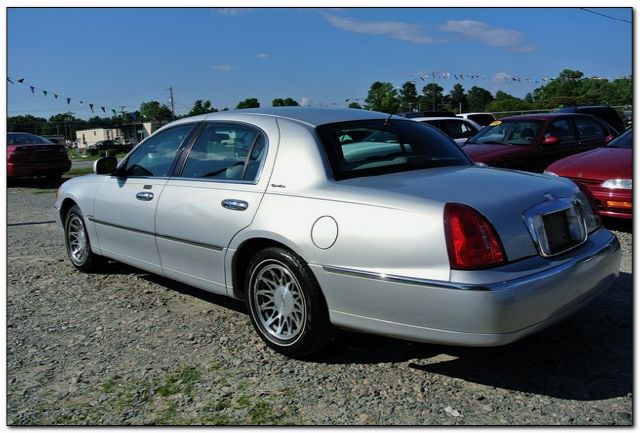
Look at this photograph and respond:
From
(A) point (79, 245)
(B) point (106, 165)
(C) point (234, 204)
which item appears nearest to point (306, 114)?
(C) point (234, 204)

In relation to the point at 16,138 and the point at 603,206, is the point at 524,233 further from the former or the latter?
the point at 16,138

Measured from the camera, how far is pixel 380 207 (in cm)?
316

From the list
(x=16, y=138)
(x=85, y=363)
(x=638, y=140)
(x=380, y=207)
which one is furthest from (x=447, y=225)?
(x=16, y=138)

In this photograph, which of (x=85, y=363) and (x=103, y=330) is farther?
(x=103, y=330)

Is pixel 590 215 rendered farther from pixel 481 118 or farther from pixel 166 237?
pixel 481 118

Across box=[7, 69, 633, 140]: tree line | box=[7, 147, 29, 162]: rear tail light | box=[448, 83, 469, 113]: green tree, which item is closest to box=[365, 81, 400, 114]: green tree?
box=[7, 69, 633, 140]: tree line

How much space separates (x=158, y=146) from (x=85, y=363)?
190 cm

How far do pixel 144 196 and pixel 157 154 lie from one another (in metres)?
0.41

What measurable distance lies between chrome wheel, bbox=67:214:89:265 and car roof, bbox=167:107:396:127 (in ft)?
5.92

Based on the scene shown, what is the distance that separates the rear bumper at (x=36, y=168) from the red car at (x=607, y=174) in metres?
12.6

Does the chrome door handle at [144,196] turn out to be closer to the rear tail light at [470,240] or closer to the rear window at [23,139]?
the rear tail light at [470,240]

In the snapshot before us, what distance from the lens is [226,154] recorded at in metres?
4.23

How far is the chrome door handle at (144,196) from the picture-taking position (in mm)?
4594

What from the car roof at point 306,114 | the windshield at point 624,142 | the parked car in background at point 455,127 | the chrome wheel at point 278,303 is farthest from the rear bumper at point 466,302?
the parked car in background at point 455,127
